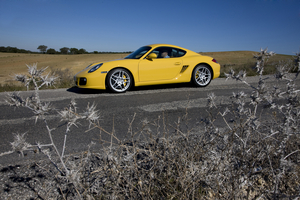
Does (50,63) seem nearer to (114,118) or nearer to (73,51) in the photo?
(73,51)

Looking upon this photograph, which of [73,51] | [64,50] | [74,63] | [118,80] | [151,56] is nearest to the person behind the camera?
[118,80]

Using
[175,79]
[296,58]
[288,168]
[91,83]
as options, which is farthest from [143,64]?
[288,168]

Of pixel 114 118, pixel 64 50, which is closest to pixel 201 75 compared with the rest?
pixel 114 118

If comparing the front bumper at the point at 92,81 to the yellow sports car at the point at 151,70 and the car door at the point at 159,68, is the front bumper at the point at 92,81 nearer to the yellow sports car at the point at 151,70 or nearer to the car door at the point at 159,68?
the yellow sports car at the point at 151,70

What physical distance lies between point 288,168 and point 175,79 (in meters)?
5.18

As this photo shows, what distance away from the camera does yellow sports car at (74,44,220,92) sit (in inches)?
233

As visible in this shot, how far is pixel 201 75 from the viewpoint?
688 cm

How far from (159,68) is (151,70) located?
0.28 meters

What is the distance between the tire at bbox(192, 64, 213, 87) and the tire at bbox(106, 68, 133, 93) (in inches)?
89.9

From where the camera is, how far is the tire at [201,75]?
679cm

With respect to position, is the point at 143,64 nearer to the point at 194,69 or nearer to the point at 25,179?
the point at 194,69

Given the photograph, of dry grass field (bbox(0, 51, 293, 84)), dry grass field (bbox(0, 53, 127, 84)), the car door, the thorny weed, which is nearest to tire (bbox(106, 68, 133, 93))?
the car door

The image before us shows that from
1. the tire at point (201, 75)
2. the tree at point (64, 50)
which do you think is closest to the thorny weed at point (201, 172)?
the tire at point (201, 75)

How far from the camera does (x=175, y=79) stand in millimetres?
6586
